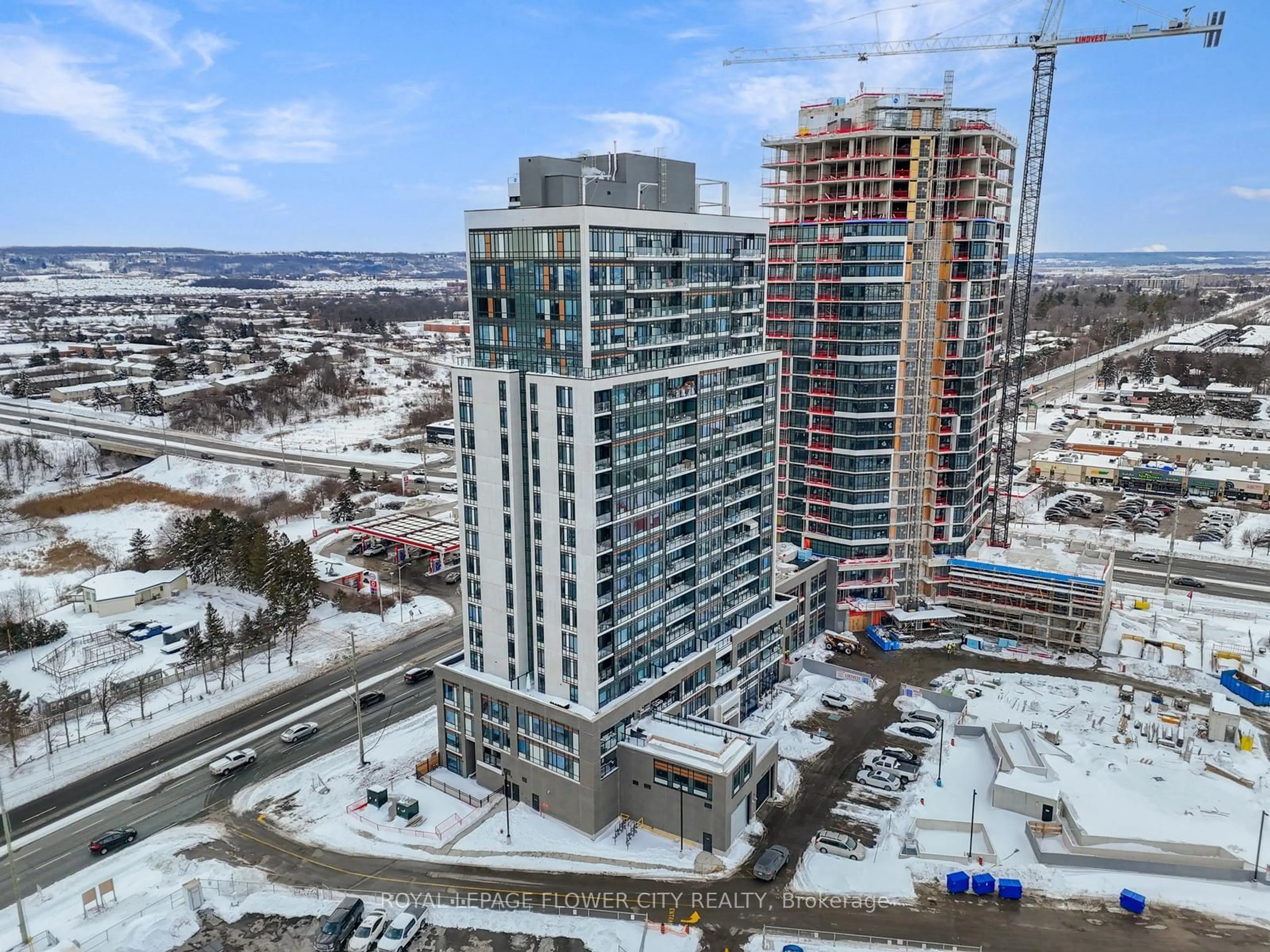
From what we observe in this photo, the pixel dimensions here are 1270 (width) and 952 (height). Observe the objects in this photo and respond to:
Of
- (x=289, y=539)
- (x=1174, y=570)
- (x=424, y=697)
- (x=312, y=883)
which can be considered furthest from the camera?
(x=289, y=539)

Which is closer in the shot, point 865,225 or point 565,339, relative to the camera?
point 565,339

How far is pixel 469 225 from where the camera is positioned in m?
52.5

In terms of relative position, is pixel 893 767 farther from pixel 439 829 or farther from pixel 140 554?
pixel 140 554

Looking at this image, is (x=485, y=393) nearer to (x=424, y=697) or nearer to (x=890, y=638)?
(x=424, y=697)

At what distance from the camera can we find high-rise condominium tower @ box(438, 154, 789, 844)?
162 feet

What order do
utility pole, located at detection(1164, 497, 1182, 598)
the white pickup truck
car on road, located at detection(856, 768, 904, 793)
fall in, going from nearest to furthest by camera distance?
car on road, located at detection(856, 768, 904, 793) → the white pickup truck → utility pole, located at detection(1164, 497, 1182, 598)

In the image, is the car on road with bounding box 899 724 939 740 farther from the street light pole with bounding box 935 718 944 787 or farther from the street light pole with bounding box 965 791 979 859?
the street light pole with bounding box 965 791 979 859

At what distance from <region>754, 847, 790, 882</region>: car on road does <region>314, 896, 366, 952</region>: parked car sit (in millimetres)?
22564

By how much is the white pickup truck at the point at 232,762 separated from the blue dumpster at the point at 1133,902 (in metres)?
58.0

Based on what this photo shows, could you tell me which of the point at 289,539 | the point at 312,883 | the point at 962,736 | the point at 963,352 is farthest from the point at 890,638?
the point at 289,539

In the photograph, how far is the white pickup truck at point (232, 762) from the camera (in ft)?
196

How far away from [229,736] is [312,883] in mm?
21978

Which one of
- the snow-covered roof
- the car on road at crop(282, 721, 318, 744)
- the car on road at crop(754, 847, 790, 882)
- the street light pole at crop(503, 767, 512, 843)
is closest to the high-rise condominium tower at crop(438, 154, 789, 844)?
the street light pole at crop(503, 767, 512, 843)

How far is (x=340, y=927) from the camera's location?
143 feet
